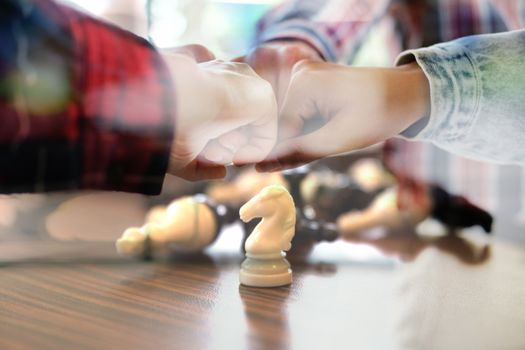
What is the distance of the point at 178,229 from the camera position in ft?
→ 1.32

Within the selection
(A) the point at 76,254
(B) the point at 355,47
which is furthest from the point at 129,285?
(B) the point at 355,47

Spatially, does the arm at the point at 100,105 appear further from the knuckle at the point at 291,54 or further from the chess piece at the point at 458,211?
the chess piece at the point at 458,211

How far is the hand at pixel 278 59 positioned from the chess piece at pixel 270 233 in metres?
0.07

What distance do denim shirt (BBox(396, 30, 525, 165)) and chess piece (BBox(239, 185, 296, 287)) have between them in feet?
0.30

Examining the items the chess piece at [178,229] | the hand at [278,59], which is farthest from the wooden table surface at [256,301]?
the hand at [278,59]

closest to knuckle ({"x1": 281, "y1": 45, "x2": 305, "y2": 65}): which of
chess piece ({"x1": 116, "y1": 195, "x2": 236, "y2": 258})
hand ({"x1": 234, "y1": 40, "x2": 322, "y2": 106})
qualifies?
hand ({"x1": 234, "y1": 40, "x2": 322, "y2": 106})

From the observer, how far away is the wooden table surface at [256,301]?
8.8 inches

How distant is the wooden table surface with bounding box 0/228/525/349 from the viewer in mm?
224

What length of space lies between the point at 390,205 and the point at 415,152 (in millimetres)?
129

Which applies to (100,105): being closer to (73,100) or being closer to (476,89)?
(73,100)

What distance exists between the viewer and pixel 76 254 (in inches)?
14.9

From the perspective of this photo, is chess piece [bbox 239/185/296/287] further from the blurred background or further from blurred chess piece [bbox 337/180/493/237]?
blurred chess piece [bbox 337/180/493/237]

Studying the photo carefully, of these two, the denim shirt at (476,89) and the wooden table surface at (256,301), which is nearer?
the wooden table surface at (256,301)

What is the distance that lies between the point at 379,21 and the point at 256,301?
232mm
